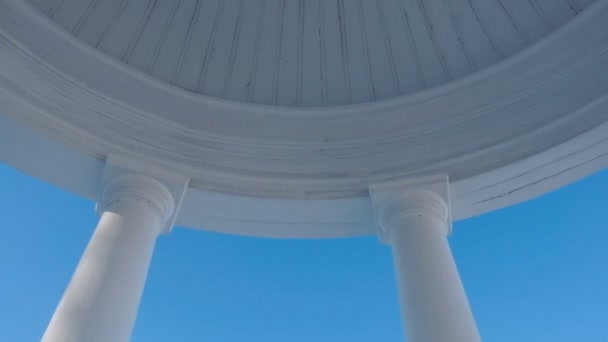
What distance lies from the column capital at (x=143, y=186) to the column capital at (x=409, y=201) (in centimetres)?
267

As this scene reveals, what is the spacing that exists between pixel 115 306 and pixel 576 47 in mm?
7170

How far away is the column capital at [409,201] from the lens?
7270 mm

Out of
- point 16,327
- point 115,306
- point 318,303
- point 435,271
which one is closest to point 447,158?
point 435,271

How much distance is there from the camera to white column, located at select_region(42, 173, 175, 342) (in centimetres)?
541

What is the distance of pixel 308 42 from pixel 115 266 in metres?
5.16

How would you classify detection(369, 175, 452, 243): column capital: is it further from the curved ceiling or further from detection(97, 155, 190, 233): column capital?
detection(97, 155, 190, 233): column capital

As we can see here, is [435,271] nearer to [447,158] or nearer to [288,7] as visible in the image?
[447,158]

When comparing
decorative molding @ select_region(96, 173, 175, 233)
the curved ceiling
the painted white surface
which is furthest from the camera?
the curved ceiling

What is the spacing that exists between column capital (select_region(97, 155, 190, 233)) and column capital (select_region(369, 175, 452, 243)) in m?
2.67

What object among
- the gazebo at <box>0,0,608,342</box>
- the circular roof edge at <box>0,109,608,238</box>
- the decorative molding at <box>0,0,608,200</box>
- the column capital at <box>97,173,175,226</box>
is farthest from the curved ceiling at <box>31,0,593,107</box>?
the column capital at <box>97,173,175,226</box>

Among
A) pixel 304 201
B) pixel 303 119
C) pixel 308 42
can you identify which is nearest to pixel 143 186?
pixel 304 201

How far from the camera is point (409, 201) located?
24.3 ft

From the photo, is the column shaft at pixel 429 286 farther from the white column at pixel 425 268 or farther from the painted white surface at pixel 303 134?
the painted white surface at pixel 303 134

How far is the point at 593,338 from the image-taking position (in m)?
8.15
